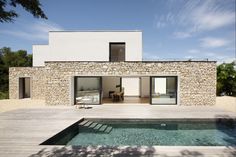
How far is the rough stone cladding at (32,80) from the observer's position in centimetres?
1617

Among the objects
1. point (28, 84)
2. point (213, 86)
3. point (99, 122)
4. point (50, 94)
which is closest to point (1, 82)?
point (28, 84)

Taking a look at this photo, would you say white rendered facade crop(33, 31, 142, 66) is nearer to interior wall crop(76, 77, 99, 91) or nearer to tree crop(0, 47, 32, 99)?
interior wall crop(76, 77, 99, 91)

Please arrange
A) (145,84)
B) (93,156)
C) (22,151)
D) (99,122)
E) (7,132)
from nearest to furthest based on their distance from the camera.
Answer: (93,156)
(22,151)
(7,132)
(99,122)
(145,84)

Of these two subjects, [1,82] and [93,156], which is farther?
[1,82]

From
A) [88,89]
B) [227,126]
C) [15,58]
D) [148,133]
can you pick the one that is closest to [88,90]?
[88,89]

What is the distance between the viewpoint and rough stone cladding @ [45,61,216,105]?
1119cm

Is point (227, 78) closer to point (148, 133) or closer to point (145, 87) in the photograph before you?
point (145, 87)

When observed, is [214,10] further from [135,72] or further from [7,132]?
[7,132]

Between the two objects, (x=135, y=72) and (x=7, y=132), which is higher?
(x=135, y=72)

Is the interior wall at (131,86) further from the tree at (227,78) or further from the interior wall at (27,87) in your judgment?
the interior wall at (27,87)

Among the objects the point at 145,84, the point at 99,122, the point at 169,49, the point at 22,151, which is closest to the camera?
the point at 22,151

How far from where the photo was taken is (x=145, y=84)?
17203 mm

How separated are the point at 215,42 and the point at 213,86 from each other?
606 inches

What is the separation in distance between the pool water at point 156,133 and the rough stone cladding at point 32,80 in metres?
10.8
